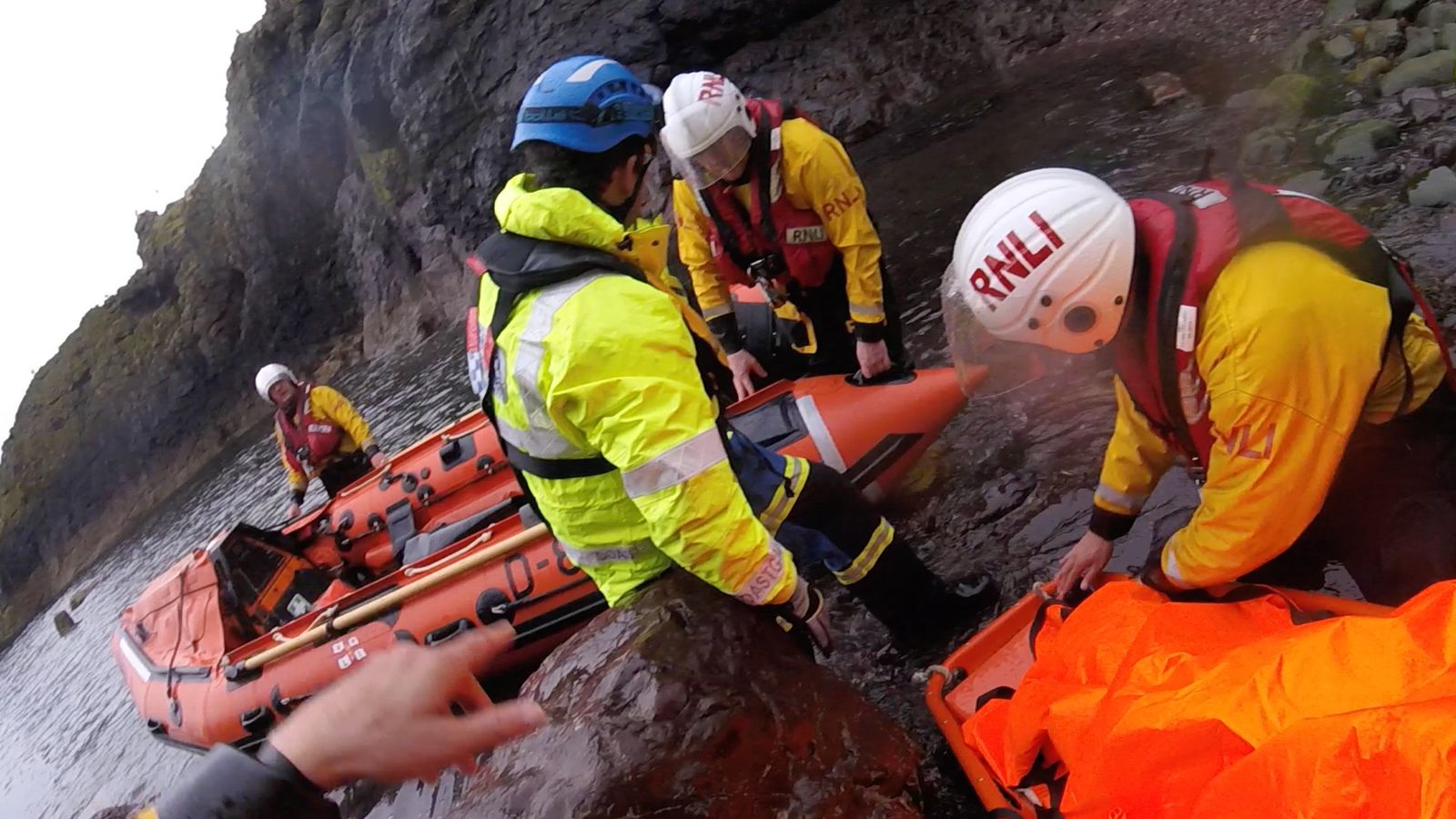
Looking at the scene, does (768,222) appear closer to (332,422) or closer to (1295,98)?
(332,422)

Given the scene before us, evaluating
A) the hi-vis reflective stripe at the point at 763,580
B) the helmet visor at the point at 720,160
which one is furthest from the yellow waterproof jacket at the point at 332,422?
the hi-vis reflective stripe at the point at 763,580

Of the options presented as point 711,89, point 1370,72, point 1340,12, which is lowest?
point 1370,72

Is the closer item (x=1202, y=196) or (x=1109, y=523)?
(x=1202, y=196)

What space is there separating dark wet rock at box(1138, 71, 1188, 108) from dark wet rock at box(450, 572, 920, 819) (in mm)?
8349

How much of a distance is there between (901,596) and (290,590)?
517 centimetres

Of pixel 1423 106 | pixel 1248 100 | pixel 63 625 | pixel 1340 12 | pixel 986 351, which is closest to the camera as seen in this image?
pixel 986 351

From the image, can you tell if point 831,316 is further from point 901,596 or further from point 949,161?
point 949,161

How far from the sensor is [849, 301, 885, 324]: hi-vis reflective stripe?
4.46 m

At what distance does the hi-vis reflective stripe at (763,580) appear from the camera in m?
2.44

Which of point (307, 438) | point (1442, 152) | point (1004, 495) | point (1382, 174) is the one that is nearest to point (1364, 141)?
point (1382, 174)

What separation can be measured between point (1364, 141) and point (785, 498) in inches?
219

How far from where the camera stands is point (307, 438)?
312 inches

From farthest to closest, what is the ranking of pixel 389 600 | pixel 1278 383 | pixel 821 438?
pixel 389 600 → pixel 821 438 → pixel 1278 383

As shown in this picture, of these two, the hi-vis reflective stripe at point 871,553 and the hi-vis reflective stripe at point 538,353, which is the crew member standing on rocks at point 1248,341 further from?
the hi-vis reflective stripe at point 538,353
